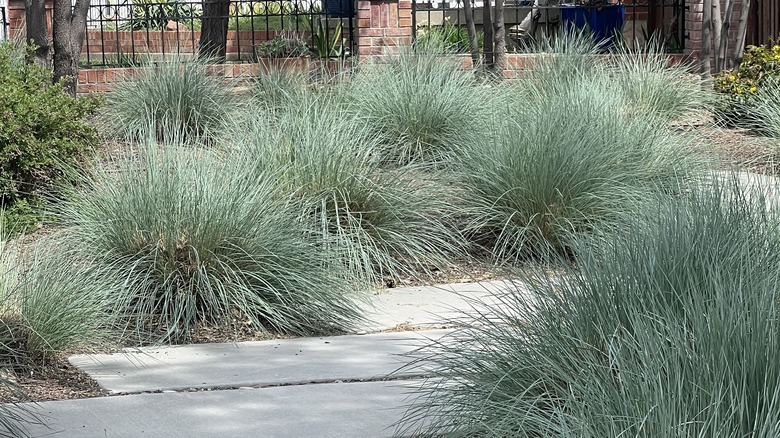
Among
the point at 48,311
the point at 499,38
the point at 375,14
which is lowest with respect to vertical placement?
the point at 48,311

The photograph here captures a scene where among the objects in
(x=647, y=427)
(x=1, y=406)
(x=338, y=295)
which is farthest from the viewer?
(x=338, y=295)

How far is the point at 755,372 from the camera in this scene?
3043 millimetres

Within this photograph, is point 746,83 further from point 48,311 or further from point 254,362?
point 48,311

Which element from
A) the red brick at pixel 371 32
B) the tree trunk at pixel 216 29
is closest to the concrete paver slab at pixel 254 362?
the red brick at pixel 371 32

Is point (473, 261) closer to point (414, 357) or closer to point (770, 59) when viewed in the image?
point (414, 357)

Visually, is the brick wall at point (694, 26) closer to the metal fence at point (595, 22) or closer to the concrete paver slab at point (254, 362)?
the metal fence at point (595, 22)

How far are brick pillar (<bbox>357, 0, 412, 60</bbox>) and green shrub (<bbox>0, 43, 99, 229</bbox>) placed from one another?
18.7 ft

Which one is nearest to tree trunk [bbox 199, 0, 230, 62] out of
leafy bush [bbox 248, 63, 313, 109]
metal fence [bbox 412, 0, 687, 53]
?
metal fence [bbox 412, 0, 687, 53]

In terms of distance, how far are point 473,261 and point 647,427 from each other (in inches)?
165

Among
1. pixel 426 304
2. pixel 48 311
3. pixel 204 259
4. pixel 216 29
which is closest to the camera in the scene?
pixel 48 311

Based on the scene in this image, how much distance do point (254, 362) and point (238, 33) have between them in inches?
450

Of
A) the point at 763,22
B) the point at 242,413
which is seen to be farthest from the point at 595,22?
the point at 242,413

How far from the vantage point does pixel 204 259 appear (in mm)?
5652

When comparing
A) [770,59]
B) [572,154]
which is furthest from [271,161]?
[770,59]
